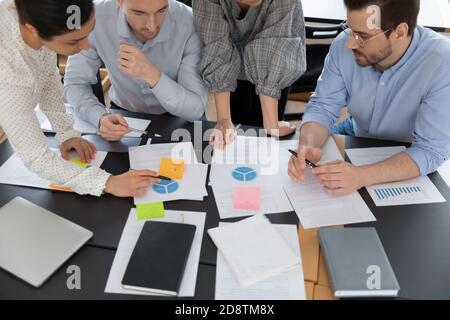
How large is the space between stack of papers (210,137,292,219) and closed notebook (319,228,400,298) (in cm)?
18

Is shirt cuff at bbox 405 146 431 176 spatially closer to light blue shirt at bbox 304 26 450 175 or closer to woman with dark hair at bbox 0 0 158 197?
light blue shirt at bbox 304 26 450 175

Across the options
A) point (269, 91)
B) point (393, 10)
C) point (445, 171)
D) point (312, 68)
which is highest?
point (393, 10)

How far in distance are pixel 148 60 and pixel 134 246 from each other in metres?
0.73

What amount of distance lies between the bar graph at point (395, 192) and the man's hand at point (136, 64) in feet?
2.79

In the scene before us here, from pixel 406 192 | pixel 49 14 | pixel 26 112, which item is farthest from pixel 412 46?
pixel 26 112

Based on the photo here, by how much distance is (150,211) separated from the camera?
1.15 m

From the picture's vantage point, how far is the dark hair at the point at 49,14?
1008 millimetres

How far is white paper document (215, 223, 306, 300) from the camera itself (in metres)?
0.94

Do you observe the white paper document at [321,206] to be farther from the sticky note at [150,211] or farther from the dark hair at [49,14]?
the dark hair at [49,14]

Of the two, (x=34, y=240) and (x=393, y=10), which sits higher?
(x=393, y=10)

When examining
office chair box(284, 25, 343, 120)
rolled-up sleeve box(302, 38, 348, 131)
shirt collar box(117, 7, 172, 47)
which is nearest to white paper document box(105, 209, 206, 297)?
rolled-up sleeve box(302, 38, 348, 131)

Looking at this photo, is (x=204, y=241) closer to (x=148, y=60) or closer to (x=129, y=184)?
(x=129, y=184)
